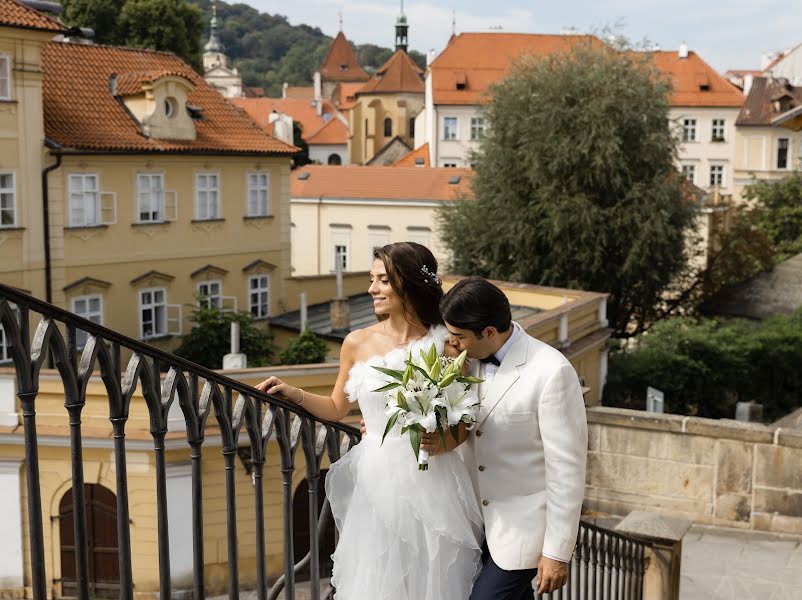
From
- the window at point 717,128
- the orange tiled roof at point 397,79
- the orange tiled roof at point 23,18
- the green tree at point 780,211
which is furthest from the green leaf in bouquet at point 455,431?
the orange tiled roof at point 397,79

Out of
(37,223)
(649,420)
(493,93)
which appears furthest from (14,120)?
(649,420)

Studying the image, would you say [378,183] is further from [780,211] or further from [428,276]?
[428,276]

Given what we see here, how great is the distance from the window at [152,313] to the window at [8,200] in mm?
4282

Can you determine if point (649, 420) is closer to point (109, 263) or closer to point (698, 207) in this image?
point (109, 263)

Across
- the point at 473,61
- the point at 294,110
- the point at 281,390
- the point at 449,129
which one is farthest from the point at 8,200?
the point at 294,110

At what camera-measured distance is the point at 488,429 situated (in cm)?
342

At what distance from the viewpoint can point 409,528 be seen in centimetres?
354

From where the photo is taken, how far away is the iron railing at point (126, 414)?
2357 mm

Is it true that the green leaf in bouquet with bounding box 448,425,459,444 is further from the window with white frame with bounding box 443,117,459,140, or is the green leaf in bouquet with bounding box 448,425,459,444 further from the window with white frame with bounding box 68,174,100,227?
the window with white frame with bounding box 443,117,459,140

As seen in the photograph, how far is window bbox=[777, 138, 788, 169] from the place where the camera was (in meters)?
58.6

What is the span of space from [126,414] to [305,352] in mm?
20936

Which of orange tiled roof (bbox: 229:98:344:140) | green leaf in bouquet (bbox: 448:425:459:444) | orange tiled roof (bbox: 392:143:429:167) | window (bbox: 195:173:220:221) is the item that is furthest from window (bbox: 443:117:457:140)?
green leaf in bouquet (bbox: 448:425:459:444)

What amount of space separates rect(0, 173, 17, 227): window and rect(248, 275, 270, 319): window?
8062mm

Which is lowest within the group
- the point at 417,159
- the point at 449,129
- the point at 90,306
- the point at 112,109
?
the point at 90,306
